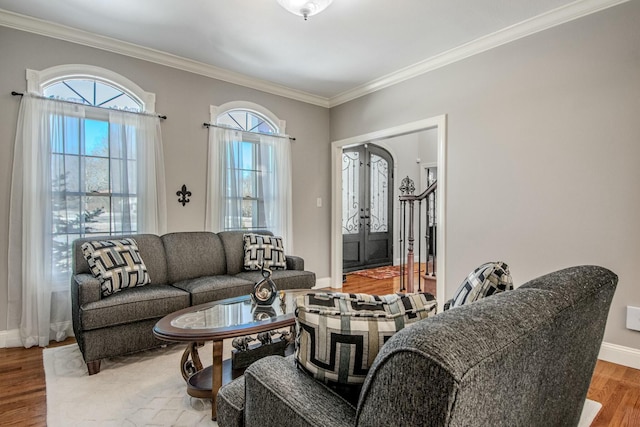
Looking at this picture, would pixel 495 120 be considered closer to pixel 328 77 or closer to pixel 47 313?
pixel 328 77

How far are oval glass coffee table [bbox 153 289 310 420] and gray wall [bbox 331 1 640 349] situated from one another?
6.88 ft

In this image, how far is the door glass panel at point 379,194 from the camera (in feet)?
22.6

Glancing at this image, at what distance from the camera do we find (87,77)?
3246 millimetres

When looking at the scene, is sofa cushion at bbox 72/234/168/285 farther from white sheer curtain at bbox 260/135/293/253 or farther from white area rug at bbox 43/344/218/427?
white sheer curtain at bbox 260/135/293/253

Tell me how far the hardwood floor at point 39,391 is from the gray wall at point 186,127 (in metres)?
0.58

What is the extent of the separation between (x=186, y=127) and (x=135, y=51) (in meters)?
0.84

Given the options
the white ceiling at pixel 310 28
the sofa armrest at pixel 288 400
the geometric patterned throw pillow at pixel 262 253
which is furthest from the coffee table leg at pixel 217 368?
the white ceiling at pixel 310 28

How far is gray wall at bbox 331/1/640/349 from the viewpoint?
251cm

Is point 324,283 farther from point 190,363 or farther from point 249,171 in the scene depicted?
point 190,363

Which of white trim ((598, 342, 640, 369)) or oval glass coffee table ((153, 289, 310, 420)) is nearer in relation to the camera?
oval glass coffee table ((153, 289, 310, 420))

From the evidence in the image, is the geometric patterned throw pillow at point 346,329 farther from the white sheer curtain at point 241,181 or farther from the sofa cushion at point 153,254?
the white sheer curtain at point 241,181

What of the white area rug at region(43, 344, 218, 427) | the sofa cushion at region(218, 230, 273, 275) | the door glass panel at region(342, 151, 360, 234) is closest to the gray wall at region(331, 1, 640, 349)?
the sofa cushion at region(218, 230, 273, 275)

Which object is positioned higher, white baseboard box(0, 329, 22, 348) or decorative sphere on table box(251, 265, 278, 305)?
decorative sphere on table box(251, 265, 278, 305)

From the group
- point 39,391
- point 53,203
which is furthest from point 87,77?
point 39,391
